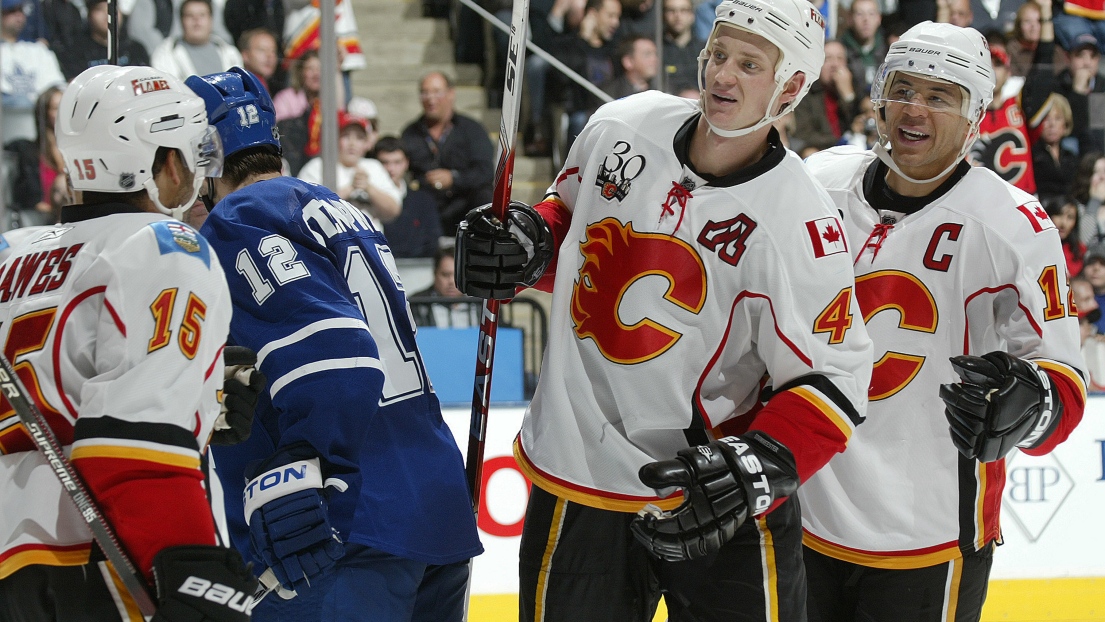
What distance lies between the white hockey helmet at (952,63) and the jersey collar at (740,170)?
0.42 m

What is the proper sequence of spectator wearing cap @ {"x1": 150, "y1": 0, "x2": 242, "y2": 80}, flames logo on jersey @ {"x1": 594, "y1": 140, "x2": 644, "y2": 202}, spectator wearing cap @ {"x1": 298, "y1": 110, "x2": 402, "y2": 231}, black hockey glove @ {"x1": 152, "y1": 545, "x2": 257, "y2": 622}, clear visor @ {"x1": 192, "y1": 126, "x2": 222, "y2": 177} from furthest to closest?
spectator wearing cap @ {"x1": 298, "y1": 110, "x2": 402, "y2": 231} < spectator wearing cap @ {"x1": 150, "y1": 0, "x2": 242, "y2": 80} < flames logo on jersey @ {"x1": 594, "y1": 140, "x2": 644, "y2": 202} < clear visor @ {"x1": 192, "y1": 126, "x2": 222, "y2": 177} < black hockey glove @ {"x1": 152, "y1": 545, "x2": 257, "y2": 622}

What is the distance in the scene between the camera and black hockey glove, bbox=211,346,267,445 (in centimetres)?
179

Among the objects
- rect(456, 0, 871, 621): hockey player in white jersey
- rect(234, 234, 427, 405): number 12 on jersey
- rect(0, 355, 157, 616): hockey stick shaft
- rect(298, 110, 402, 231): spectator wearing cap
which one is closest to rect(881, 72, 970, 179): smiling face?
rect(456, 0, 871, 621): hockey player in white jersey

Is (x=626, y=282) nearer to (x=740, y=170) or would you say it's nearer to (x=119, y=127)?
(x=740, y=170)

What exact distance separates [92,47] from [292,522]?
3695 millimetres

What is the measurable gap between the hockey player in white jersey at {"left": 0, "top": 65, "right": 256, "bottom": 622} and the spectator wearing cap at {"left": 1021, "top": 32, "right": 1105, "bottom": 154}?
4.88 meters

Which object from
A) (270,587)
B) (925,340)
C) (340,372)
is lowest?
(270,587)

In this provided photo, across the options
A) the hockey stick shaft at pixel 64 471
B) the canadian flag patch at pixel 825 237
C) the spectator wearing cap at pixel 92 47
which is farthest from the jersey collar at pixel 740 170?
the spectator wearing cap at pixel 92 47

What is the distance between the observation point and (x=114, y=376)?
1514mm

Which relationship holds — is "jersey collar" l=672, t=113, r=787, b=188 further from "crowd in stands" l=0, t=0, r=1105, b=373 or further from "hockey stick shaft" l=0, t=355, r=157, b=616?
"crowd in stands" l=0, t=0, r=1105, b=373

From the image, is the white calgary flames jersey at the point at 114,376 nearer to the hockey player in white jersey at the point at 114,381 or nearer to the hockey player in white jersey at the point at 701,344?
the hockey player in white jersey at the point at 114,381

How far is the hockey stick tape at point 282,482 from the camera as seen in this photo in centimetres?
181

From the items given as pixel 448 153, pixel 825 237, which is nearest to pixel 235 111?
pixel 825 237

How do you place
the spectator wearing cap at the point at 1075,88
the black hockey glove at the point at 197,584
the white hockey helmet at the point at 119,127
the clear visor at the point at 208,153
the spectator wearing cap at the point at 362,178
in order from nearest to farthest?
the black hockey glove at the point at 197,584, the white hockey helmet at the point at 119,127, the clear visor at the point at 208,153, the spectator wearing cap at the point at 362,178, the spectator wearing cap at the point at 1075,88
